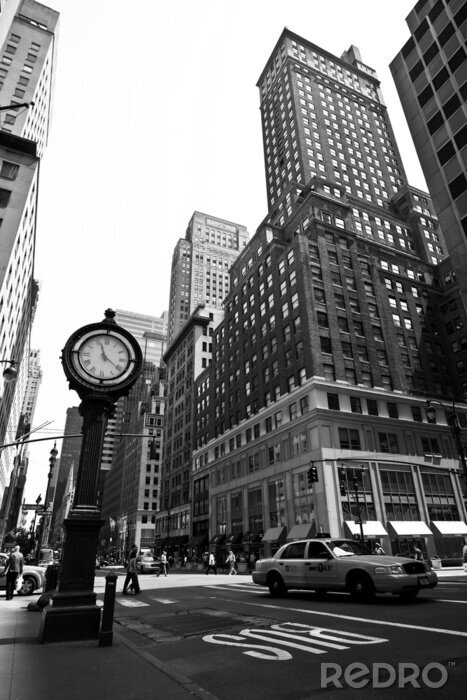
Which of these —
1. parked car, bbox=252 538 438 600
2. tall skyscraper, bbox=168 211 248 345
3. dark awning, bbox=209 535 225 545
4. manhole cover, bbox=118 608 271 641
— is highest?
tall skyscraper, bbox=168 211 248 345

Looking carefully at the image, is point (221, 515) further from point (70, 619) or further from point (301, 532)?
point (70, 619)

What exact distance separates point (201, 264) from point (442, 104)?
113 m

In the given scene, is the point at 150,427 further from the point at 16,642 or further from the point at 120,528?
the point at 16,642

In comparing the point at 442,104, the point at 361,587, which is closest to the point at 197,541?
the point at 361,587

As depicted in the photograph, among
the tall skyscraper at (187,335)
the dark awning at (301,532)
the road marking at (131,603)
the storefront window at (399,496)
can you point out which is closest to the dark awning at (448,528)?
the storefront window at (399,496)

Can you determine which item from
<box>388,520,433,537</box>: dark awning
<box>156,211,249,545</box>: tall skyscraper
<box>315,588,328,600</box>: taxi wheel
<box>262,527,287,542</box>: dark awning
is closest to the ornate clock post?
<box>315,588,328,600</box>: taxi wheel

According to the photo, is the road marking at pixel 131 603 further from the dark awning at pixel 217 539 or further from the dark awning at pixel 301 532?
the dark awning at pixel 217 539

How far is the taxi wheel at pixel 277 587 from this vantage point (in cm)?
1409

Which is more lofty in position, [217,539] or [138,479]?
[138,479]

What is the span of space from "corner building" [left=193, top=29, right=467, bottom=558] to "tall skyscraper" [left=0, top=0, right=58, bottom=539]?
3240 cm

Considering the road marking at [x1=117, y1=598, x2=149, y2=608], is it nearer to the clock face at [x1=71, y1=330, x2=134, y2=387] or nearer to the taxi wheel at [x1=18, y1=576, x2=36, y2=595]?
the taxi wheel at [x1=18, y1=576, x2=36, y2=595]

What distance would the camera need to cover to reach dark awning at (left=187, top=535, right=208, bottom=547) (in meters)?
65.8

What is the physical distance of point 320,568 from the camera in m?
12.5

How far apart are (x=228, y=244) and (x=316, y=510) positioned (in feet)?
416
